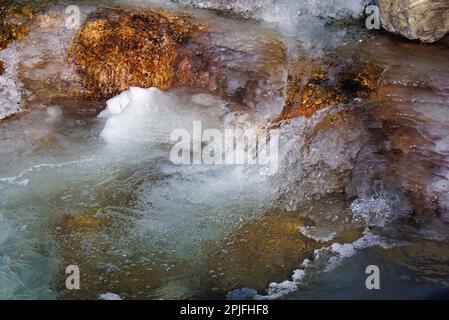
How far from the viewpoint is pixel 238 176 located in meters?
5.93

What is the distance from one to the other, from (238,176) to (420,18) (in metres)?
2.94

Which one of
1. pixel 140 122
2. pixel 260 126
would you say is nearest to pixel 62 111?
pixel 140 122

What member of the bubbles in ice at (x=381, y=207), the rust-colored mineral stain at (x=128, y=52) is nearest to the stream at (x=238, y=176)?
the bubbles in ice at (x=381, y=207)

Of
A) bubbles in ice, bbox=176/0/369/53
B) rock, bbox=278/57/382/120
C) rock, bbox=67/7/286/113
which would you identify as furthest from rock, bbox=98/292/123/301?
bubbles in ice, bbox=176/0/369/53

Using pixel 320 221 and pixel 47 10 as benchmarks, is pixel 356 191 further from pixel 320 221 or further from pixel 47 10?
pixel 47 10

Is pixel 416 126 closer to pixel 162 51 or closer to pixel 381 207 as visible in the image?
pixel 381 207

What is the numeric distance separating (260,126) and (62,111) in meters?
2.49

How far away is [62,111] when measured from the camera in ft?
22.3

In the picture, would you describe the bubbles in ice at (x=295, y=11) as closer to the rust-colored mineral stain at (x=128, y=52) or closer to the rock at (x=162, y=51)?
the rock at (x=162, y=51)

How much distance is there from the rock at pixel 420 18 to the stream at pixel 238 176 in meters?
0.18

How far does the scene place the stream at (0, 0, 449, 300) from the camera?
15.7ft

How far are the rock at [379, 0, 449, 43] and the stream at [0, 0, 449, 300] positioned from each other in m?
0.18

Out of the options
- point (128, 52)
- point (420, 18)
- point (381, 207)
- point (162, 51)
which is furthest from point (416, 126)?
point (128, 52)

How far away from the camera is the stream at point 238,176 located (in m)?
4.78
